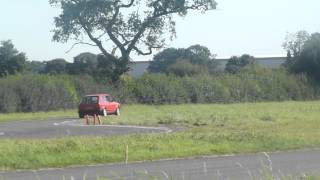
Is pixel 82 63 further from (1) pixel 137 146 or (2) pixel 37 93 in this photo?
(1) pixel 137 146

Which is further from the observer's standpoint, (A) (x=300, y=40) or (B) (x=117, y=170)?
(A) (x=300, y=40)

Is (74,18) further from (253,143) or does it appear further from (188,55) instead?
(188,55)

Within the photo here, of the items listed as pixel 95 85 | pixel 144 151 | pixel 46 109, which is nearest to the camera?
pixel 144 151

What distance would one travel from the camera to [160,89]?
6269 cm

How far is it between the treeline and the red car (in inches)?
313

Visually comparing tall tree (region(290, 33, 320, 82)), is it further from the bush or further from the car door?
the car door

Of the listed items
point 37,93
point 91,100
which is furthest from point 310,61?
point 91,100

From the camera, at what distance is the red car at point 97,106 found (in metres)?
43.9

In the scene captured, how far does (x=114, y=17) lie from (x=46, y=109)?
60.1 ft

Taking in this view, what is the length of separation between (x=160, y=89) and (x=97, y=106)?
1886 cm

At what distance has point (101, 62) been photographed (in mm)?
71812

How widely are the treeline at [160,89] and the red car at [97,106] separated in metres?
7.96

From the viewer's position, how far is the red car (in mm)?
43938

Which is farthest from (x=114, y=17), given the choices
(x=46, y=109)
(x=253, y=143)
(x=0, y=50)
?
(x=253, y=143)
